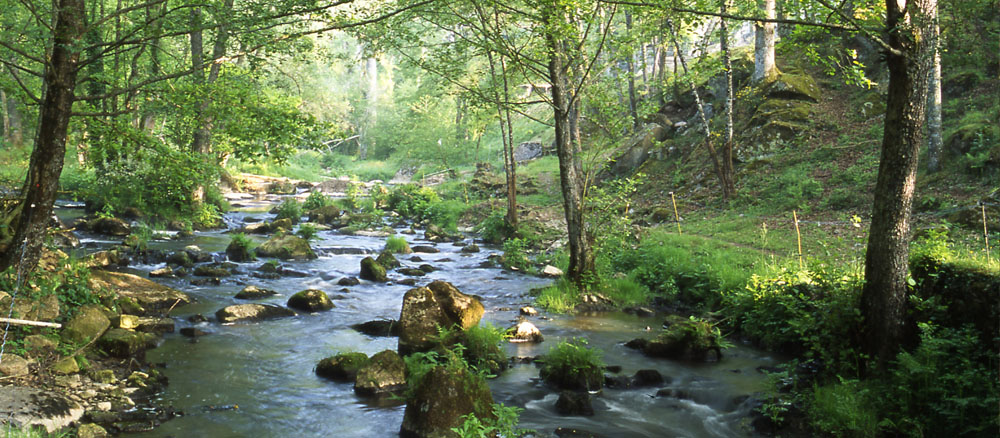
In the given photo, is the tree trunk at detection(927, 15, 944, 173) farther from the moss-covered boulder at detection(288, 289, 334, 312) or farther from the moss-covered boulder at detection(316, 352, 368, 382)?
the moss-covered boulder at detection(288, 289, 334, 312)

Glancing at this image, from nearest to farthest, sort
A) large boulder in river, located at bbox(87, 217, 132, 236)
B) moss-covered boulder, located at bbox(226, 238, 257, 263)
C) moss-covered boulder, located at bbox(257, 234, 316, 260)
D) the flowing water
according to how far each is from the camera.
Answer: the flowing water → moss-covered boulder, located at bbox(226, 238, 257, 263) → moss-covered boulder, located at bbox(257, 234, 316, 260) → large boulder in river, located at bbox(87, 217, 132, 236)

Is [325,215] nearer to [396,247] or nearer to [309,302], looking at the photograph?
[396,247]

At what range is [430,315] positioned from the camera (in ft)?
32.2

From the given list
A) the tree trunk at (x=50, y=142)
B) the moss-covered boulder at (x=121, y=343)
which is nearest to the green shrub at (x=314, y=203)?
the moss-covered boulder at (x=121, y=343)

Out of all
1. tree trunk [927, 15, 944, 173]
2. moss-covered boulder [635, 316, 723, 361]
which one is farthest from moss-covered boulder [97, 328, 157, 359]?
tree trunk [927, 15, 944, 173]

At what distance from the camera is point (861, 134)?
19547 mm

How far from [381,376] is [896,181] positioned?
643 centimetres

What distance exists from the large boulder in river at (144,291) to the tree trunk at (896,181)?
35.2ft

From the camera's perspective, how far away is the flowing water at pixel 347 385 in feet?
23.5

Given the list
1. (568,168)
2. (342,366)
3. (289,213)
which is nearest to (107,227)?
(289,213)

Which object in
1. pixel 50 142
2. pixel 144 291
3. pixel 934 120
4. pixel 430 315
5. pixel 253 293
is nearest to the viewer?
pixel 50 142

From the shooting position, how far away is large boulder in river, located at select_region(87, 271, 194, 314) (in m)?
11.1

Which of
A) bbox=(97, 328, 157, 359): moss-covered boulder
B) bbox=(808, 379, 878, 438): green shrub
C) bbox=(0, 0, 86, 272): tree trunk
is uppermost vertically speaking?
bbox=(0, 0, 86, 272): tree trunk

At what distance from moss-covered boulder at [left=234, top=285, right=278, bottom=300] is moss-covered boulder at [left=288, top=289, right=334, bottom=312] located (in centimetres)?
89
